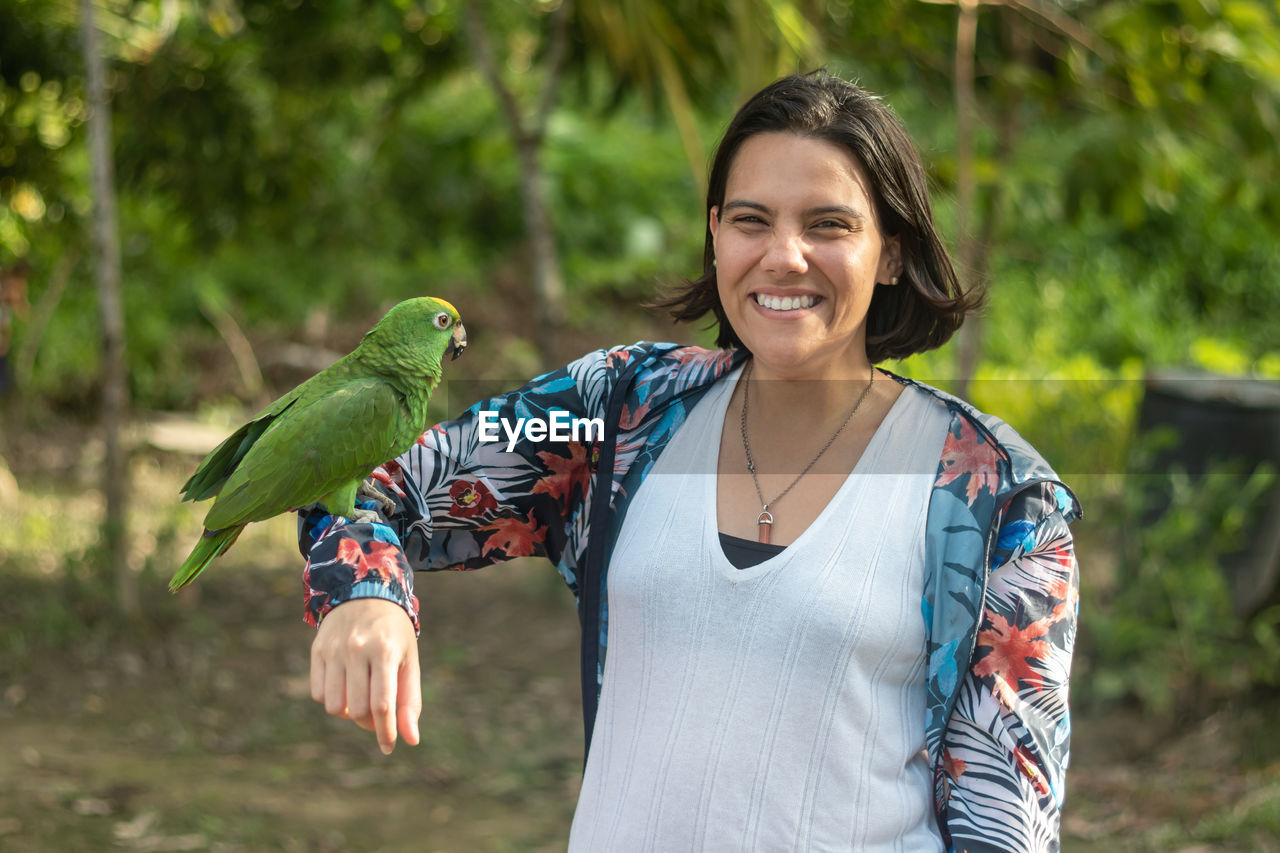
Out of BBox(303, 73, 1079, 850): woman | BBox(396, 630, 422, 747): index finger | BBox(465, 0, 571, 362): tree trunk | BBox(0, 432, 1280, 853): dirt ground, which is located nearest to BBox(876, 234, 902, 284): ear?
BBox(303, 73, 1079, 850): woman

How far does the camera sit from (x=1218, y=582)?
4.62 m

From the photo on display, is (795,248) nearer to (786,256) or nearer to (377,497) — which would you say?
(786,256)

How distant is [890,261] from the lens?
152 cm

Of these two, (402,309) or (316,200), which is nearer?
(402,309)

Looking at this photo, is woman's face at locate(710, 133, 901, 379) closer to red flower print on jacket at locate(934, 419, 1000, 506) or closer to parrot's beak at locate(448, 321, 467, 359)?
red flower print on jacket at locate(934, 419, 1000, 506)

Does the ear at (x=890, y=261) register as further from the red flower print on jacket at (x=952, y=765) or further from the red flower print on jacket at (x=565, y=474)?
the red flower print on jacket at (x=952, y=765)

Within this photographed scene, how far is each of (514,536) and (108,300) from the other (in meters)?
3.59

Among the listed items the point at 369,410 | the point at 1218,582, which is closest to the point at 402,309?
the point at 369,410

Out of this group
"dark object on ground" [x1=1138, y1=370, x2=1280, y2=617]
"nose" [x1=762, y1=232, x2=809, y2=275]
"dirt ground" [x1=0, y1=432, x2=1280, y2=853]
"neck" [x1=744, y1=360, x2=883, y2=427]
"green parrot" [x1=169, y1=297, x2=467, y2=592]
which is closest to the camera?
"green parrot" [x1=169, y1=297, x2=467, y2=592]

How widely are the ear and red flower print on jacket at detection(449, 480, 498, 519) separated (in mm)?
606

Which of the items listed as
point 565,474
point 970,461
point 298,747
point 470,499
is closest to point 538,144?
point 298,747

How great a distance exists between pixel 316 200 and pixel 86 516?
2.67 metres

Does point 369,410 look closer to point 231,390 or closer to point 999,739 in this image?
point 999,739

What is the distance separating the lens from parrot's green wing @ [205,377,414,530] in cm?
96
